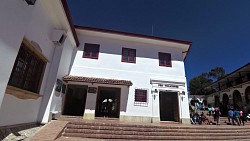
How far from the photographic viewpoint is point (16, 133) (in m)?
4.27

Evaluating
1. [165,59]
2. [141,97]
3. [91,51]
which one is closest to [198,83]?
[165,59]

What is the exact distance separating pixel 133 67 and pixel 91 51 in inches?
136

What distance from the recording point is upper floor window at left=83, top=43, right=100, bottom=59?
404 inches

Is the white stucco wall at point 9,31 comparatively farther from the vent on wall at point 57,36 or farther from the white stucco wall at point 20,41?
the vent on wall at point 57,36

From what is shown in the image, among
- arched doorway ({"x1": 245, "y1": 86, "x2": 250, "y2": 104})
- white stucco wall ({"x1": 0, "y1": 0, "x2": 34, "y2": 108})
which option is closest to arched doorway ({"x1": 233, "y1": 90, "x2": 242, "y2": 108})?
arched doorway ({"x1": 245, "y1": 86, "x2": 250, "y2": 104})

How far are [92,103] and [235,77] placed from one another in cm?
2137

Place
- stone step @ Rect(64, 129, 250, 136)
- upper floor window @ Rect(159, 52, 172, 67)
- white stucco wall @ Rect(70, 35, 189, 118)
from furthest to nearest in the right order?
upper floor window @ Rect(159, 52, 172, 67) → white stucco wall @ Rect(70, 35, 189, 118) → stone step @ Rect(64, 129, 250, 136)

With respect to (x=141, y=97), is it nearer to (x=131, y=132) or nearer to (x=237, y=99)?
(x=131, y=132)

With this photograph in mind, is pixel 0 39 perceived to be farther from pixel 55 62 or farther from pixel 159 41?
pixel 159 41

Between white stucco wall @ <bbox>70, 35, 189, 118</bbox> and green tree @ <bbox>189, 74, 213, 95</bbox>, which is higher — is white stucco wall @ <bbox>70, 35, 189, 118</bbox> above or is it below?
below

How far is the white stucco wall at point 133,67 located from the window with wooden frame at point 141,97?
0.24 m

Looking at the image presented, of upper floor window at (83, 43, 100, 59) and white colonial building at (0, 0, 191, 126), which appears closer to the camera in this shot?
white colonial building at (0, 0, 191, 126)

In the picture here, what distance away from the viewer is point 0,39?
305 cm

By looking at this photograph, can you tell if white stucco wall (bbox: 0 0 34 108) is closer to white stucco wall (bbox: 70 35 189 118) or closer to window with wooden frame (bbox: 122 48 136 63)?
white stucco wall (bbox: 70 35 189 118)
